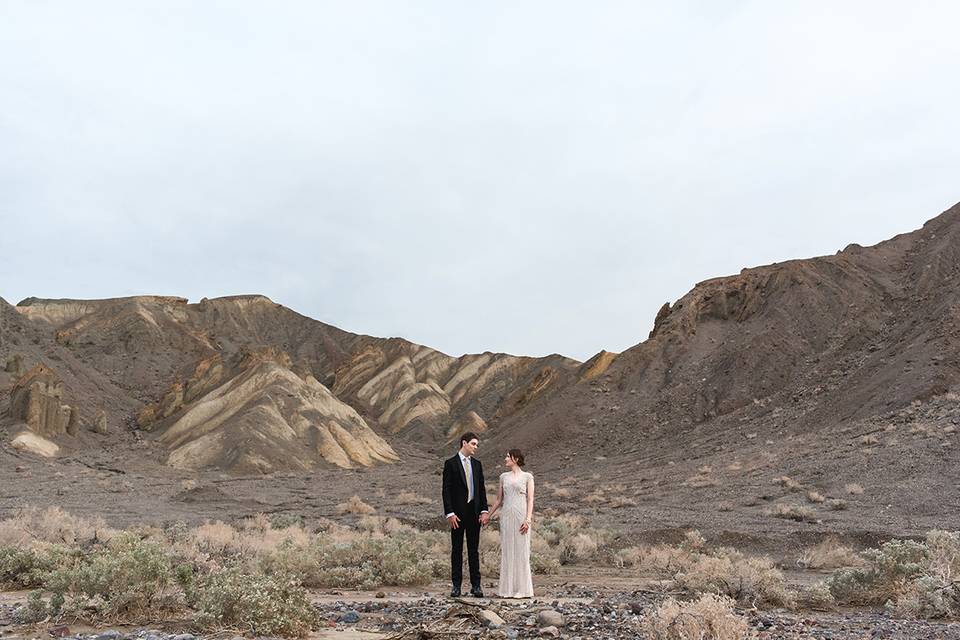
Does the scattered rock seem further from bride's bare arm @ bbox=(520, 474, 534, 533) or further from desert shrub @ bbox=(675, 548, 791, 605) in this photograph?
desert shrub @ bbox=(675, 548, 791, 605)

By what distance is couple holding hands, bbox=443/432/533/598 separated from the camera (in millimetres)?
8055

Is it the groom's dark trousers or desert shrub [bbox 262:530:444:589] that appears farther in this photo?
desert shrub [bbox 262:530:444:589]

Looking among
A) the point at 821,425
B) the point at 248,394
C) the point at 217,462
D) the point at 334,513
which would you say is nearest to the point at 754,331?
the point at 821,425

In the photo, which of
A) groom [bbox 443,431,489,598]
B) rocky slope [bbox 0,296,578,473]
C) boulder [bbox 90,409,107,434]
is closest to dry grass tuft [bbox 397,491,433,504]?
groom [bbox 443,431,489,598]

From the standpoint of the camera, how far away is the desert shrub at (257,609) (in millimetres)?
5551

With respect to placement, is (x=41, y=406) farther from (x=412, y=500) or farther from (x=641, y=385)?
(x=641, y=385)

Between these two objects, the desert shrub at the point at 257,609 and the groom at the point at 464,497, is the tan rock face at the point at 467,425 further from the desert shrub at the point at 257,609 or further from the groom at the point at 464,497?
the desert shrub at the point at 257,609

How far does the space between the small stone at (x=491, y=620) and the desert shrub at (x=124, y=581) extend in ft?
9.80

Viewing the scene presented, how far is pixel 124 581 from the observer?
257 inches

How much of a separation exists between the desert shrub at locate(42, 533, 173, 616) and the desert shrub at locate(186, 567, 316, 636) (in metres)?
0.89

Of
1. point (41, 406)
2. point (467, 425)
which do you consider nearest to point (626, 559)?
point (41, 406)

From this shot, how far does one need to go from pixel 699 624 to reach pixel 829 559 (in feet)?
29.2

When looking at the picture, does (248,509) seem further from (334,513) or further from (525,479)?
(525,479)

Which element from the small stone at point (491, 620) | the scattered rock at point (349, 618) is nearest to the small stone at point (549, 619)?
the small stone at point (491, 620)
